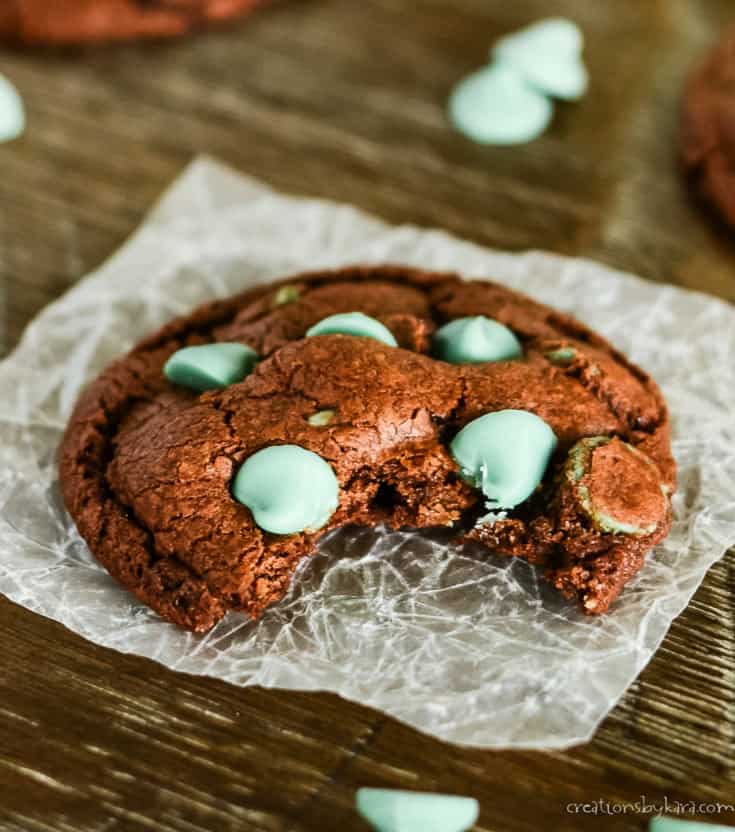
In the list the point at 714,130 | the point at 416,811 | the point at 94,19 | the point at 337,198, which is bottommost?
the point at 416,811

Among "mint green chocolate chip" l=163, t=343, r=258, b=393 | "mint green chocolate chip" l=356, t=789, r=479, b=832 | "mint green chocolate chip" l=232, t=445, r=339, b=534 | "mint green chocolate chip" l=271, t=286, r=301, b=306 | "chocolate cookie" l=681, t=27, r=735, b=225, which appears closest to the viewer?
"mint green chocolate chip" l=356, t=789, r=479, b=832

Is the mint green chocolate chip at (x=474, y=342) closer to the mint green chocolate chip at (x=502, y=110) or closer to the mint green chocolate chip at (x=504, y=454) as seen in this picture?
the mint green chocolate chip at (x=504, y=454)

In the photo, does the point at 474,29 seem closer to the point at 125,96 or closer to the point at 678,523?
the point at 125,96

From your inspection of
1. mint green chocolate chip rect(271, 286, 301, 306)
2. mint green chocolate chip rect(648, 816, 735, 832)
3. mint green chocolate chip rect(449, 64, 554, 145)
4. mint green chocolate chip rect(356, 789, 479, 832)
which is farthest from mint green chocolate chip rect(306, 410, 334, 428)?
mint green chocolate chip rect(449, 64, 554, 145)

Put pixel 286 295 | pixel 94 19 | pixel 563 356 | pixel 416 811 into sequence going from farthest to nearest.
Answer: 1. pixel 94 19
2. pixel 286 295
3. pixel 563 356
4. pixel 416 811

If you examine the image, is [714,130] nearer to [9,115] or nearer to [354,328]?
Answer: [354,328]

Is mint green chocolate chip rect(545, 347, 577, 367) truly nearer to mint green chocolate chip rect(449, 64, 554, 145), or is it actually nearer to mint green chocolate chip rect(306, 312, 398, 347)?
mint green chocolate chip rect(306, 312, 398, 347)

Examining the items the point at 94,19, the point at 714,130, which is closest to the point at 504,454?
the point at 714,130
